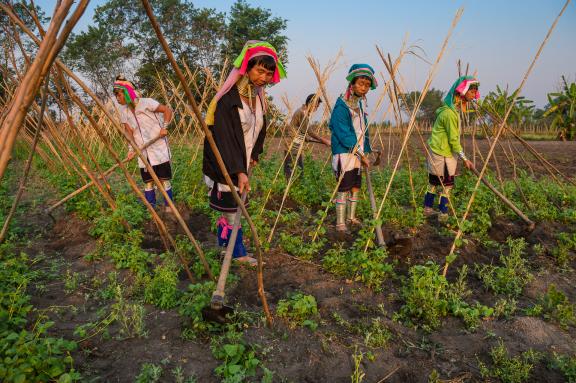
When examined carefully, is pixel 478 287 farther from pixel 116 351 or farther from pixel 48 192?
pixel 48 192

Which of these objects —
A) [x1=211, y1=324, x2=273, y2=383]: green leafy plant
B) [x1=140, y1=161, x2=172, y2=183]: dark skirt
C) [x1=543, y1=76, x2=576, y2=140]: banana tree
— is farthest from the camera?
[x1=543, y1=76, x2=576, y2=140]: banana tree

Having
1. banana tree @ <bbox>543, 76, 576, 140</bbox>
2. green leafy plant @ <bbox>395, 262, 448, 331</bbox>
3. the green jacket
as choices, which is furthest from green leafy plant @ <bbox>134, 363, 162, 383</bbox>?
banana tree @ <bbox>543, 76, 576, 140</bbox>

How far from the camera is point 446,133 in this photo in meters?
4.16

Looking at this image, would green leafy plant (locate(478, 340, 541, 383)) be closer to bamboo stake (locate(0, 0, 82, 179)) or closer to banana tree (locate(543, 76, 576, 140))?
bamboo stake (locate(0, 0, 82, 179))

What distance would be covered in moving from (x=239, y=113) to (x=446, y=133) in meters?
2.58

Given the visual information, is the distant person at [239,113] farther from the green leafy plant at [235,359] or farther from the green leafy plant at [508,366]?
the green leafy plant at [508,366]

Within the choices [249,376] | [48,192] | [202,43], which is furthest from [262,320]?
[202,43]

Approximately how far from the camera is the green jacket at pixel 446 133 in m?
4.04

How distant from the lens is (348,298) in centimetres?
251

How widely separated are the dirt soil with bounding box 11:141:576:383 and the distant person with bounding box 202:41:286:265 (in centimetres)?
69

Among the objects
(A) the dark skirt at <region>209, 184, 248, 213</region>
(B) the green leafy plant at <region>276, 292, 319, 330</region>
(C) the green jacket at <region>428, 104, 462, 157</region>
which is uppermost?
(C) the green jacket at <region>428, 104, 462, 157</region>

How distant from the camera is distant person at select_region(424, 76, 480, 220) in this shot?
3906 mm

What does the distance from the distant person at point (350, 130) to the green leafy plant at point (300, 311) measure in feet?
5.29

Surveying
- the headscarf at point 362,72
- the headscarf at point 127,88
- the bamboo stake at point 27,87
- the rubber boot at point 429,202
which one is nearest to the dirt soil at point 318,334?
the bamboo stake at point 27,87
